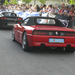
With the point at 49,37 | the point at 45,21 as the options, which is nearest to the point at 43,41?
the point at 49,37

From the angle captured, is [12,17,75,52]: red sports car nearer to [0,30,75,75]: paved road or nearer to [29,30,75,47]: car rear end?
[29,30,75,47]: car rear end

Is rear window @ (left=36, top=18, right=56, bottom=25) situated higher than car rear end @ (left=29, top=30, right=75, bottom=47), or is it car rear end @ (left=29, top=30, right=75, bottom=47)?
rear window @ (left=36, top=18, right=56, bottom=25)

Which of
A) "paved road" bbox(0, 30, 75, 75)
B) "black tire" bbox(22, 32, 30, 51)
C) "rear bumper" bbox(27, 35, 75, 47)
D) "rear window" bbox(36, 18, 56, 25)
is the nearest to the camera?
"paved road" bbox(0, 30, 75, 75)

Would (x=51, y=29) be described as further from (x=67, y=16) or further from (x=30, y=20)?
(x=67, y=16)

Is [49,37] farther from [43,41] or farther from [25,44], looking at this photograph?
[25,44]

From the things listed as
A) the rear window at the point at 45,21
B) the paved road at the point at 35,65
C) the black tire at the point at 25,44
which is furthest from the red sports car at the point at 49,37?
the rear window at the point at 45,21

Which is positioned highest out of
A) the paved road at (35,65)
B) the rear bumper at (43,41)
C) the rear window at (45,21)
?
the rear window at (45,21)

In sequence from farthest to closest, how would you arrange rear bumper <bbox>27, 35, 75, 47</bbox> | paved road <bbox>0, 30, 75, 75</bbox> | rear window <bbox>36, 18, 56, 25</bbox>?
rear window <bbox>36, 18, 56, 25</bbox>
rear bumper <bbox>27, 35, 75, 47</bbox>
paved road <bbox>0, 30, 75, 75</bbox>

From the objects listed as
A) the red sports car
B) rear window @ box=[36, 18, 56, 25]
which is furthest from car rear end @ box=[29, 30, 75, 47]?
rear window @ box=[36, 18, 56, 25]

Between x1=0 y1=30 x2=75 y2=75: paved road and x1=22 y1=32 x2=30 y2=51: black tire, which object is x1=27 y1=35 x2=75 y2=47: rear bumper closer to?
x1=22 y1=32 x2=30 y2=51: black tire

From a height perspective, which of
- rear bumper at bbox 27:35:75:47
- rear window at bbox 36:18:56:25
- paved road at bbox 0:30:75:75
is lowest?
paved road at bbox 0:30:75:75

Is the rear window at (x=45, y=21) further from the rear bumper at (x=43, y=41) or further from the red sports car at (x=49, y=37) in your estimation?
the rear bumper at (x=43, y=41)

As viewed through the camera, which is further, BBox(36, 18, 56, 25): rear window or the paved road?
BBox(36, 18, 56, 25): rear window

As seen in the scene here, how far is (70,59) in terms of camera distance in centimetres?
655
